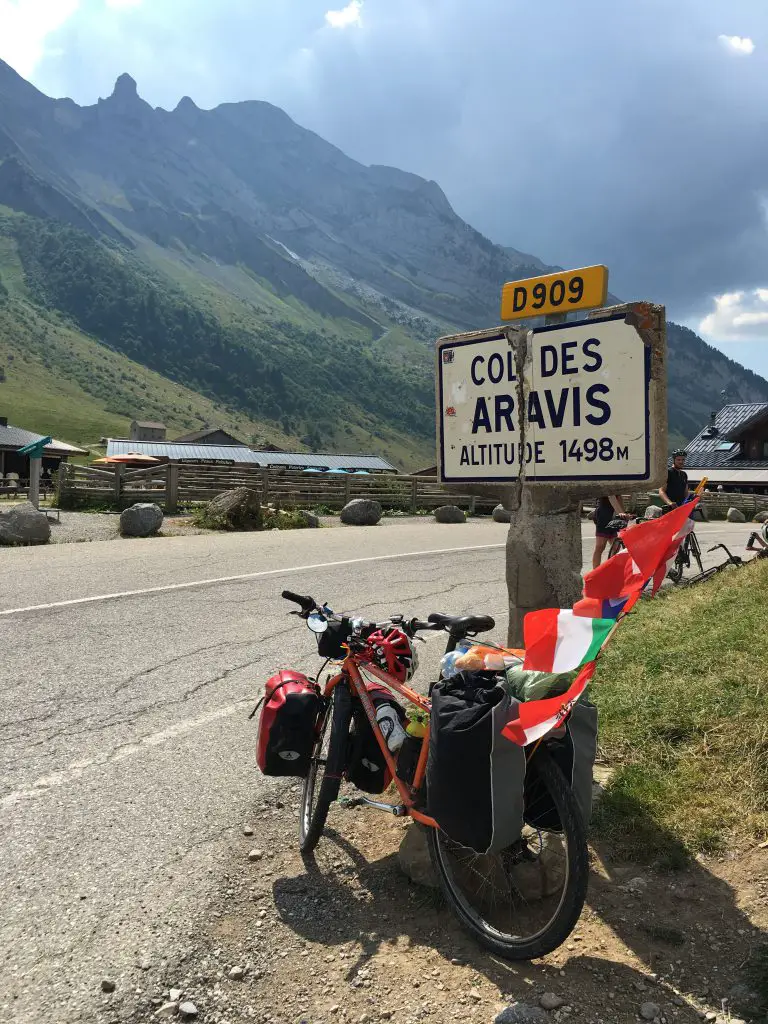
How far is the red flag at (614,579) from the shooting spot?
8.32 ft

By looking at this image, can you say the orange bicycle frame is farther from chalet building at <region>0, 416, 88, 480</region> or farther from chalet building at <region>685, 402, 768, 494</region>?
chalet building at <region>0, 416, 88, 480</region>

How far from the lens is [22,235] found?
192 m

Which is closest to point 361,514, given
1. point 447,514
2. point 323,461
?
point 447,514

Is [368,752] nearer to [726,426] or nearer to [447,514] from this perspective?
[447,514]

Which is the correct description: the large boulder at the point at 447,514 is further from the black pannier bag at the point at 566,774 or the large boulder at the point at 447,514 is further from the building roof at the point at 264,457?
the building roof at the point at 264,457

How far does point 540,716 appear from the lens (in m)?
2.30

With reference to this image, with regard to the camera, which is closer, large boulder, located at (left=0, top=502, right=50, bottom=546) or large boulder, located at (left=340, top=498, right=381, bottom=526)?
large boulder, located at (left=0, top=502, right=50, bottom=546)

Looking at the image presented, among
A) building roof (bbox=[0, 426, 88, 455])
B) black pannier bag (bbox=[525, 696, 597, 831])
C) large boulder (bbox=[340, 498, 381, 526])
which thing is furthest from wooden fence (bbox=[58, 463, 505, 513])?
building roof (bbox=[0, 426, 88, 455])

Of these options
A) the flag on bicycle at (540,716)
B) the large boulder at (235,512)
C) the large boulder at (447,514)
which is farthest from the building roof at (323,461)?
the flag on bicycle at (540,716)

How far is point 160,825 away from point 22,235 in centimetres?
22219

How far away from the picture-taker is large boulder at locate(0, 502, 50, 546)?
1305 centimetres

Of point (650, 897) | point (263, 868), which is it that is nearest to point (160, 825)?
point (263, 868)

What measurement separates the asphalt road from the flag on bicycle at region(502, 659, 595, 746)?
1382 millimetres

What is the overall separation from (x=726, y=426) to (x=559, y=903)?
171 feet
